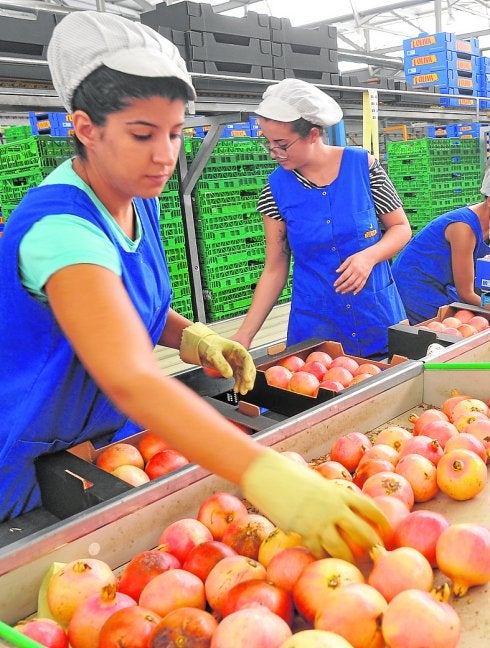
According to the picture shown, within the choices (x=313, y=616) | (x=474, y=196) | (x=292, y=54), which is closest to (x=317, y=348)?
(x=313, y=616)

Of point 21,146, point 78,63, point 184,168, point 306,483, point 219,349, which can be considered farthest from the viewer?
point 184,168

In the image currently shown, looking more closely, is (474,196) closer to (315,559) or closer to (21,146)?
(21,146)

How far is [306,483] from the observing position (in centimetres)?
99

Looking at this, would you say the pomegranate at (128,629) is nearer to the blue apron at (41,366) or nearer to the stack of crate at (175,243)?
the blue apron at (41,366)

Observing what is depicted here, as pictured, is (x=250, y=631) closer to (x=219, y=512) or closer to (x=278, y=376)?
(x=219, y=512)

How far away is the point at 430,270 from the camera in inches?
143

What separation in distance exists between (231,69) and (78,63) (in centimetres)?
323

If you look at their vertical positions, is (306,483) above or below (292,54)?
below

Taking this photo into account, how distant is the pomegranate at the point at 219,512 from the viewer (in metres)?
1.33

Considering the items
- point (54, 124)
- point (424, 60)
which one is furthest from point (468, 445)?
point (424, 60)

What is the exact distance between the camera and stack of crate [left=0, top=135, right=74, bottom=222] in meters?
4.79

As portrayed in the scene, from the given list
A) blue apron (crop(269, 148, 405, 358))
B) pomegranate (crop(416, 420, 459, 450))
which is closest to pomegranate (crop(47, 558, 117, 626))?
pomegranate (crop(416, 420, 459, 450))

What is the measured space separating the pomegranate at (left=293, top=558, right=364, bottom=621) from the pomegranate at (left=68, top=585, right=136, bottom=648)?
0.31 metres

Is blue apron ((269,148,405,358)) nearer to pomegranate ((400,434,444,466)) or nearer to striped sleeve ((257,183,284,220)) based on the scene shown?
striped sleeve ((257,183,284,220))
